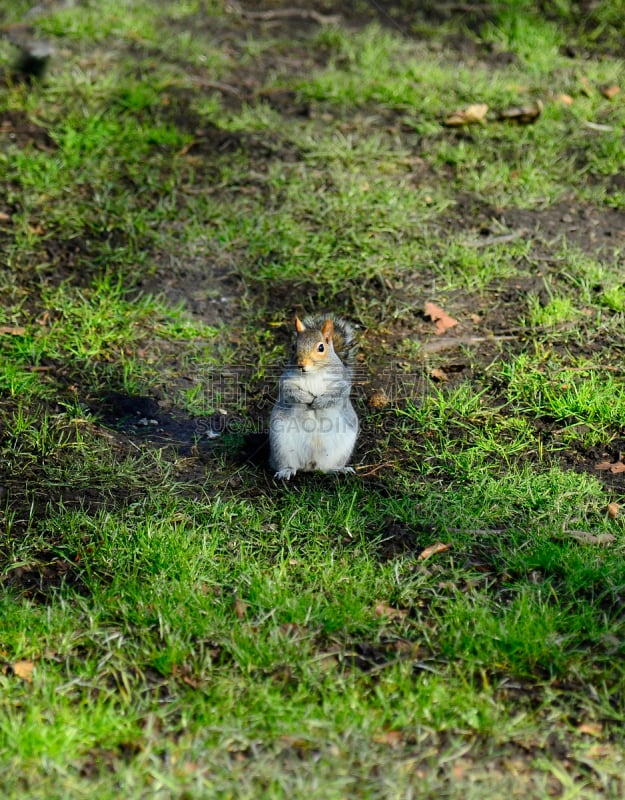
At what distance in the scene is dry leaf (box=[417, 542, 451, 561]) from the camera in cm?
338

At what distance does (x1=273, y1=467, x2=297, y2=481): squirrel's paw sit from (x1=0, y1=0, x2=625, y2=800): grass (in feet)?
0.23

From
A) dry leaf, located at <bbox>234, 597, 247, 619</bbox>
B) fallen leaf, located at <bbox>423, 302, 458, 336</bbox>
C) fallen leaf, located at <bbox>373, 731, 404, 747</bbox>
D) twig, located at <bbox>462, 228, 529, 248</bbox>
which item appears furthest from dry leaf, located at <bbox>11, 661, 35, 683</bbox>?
twig, located at <bbox>462, 228, 529, 248</bbox>

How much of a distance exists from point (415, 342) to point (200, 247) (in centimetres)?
134

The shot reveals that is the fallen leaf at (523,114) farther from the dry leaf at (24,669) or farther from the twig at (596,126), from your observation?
the dry leaf at (24,669)

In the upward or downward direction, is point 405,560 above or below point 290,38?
below

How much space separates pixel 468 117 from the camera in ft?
19.8

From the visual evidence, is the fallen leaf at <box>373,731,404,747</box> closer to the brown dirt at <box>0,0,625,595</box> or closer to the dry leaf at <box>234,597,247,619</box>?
the dry leaf at <box>234,597,247,619</box>

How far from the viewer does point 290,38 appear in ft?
23.0

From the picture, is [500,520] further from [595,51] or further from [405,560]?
[595,51]

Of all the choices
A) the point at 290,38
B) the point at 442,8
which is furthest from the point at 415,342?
the point at 442,8

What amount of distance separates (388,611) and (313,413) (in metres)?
0.89

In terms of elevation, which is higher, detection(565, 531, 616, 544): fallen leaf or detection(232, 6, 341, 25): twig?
detection(232, 6, 341, 25): twig

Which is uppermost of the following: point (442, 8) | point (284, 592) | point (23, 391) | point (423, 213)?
point (442, 8)

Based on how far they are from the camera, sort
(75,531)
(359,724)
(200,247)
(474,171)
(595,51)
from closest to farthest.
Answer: (359,724) → (75,531) → (200,247) → (474,171) → (595,51)
